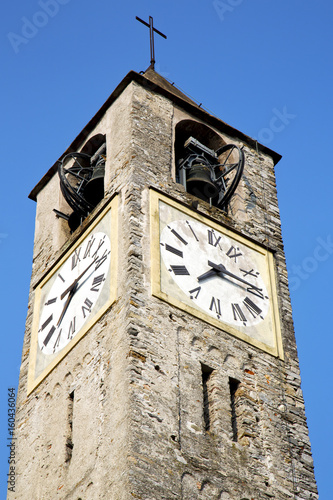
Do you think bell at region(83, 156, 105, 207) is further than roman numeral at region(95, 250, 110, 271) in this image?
Yes

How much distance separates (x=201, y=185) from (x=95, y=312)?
3.62m

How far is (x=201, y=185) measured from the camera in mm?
19688

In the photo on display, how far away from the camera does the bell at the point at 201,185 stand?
772 inches

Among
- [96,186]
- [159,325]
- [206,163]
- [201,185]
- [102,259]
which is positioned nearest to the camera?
[159,325]

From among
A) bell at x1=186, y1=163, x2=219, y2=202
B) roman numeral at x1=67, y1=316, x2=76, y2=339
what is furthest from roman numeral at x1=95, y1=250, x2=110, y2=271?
bell at x1=186, y1=163, x2=219, y2=202

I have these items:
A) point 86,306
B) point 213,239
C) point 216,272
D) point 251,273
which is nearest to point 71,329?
point 86,306

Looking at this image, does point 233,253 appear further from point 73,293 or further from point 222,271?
point 73,293

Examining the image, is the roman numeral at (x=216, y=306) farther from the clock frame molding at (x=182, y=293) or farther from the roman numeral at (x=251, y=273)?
the roman numeral at (x=251, y=273)

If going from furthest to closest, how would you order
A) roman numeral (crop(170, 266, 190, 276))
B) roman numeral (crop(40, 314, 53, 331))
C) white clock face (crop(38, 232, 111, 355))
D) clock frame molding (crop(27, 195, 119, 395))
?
roman numeral (crop(40, 314, 53, 331))
white clock face (crop(38, 232, 111, 355))
roman numeral (crop(170, 266, 190, 276))
clock frame molding (crop(27, 195, 119, 395))

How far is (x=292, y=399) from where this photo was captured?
1711 centimetres

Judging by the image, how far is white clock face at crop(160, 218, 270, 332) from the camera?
17.3 m

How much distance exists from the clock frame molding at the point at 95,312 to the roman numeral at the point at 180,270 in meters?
0.86

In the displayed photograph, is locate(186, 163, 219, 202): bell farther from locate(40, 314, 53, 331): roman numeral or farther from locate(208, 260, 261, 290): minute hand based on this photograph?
locate(40, 314, 53, 331): roman numeral

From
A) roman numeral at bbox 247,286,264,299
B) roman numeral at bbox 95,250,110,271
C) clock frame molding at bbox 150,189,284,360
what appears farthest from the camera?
roman numeral at bbox 247,286,264,299
